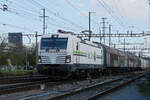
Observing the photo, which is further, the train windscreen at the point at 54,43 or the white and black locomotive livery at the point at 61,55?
A: the train windscreen at the point at 54,43

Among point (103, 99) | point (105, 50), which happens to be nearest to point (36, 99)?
point (103, 99)

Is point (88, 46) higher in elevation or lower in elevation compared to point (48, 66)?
higher

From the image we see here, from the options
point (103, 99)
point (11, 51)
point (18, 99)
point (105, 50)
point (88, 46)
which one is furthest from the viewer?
point (11, 51)

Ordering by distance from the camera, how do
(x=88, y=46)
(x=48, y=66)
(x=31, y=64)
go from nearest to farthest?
(x=48, y=66) < (x=88, y=46) < (x=31, y=64)

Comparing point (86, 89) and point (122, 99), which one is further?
point (86, 89)

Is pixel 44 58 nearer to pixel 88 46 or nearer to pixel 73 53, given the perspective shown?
pixel 73 53

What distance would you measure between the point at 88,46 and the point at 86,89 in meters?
9.07

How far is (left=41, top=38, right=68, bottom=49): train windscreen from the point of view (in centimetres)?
1927

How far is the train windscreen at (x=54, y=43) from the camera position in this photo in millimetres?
19266

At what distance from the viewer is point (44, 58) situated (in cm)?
1912

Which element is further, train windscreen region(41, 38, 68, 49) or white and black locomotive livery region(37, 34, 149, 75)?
train windscreen region(41, 38, 68, 49)

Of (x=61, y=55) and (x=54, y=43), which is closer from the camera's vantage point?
(x=61, y=55)

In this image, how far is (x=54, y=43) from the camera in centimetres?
1950

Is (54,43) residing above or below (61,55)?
above
